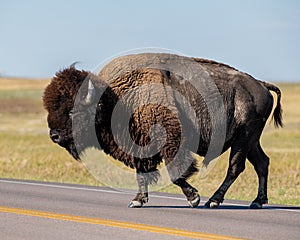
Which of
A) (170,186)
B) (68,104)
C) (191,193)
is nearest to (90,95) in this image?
(68,104)

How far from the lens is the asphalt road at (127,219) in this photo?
873 centimetres

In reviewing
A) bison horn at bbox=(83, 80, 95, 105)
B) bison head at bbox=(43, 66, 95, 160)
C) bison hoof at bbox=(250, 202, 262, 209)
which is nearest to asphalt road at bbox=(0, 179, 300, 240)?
bison hoof at bbox=(250, 202, 262, 209)

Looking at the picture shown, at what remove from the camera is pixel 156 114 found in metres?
10.7

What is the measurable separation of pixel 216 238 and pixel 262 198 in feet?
10.1

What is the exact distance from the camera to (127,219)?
9.83 metres

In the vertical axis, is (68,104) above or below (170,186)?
above

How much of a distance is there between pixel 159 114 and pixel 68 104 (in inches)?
44.9

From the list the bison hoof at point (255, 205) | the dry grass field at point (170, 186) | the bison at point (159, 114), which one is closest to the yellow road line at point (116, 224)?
the bison at point (159, 114)

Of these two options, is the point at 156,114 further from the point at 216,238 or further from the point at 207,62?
the point at 216,238

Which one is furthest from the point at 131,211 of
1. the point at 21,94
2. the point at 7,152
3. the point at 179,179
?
the point at 21,94

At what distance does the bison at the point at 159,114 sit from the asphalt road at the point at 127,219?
475 millimetres

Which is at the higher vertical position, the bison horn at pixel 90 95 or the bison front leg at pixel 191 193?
the bison horn at pixel 90 95

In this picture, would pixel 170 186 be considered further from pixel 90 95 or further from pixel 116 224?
pixel 116 224

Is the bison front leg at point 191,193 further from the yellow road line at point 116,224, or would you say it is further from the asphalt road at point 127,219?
the yellow road line at point 116,224
